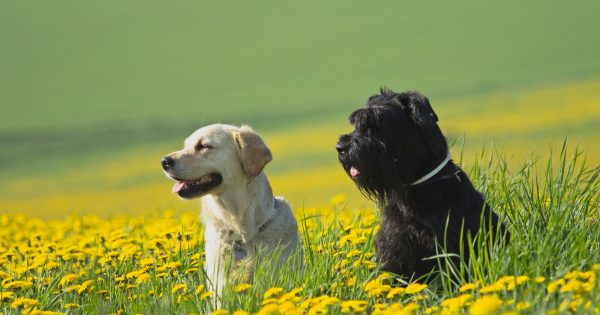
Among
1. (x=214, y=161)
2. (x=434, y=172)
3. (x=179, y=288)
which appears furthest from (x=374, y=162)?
(x=179, y=288)

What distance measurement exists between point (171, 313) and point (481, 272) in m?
1.71

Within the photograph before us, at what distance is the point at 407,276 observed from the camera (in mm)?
5609

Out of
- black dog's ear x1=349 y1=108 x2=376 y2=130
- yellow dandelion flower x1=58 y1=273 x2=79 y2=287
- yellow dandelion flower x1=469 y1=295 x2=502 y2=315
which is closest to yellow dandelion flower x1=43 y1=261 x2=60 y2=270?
yellow dandelion flower x1=58 y1=273 x2=79 y2=287

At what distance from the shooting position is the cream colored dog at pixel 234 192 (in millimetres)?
6188

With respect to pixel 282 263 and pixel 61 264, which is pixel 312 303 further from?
pixel 61 264

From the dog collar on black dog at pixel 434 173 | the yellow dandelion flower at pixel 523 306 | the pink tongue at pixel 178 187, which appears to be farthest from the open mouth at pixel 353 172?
the yellow dandelion flower at pixel 523 306

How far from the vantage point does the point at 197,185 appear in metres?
6.27

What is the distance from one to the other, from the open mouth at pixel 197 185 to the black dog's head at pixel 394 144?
1059mm

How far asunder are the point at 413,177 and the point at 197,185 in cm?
147

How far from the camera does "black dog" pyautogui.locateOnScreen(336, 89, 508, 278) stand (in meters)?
5.48

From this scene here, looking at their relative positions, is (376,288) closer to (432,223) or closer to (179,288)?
(432,223)

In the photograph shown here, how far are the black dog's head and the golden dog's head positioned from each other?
840 mm

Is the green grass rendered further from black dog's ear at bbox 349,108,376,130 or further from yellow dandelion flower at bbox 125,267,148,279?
black dog's ear at bbox 349,108,376,130

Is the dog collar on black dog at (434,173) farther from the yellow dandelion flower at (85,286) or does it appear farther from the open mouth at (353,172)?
the yellow dandelion flower at (85,286)
